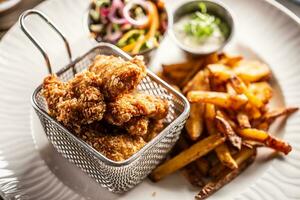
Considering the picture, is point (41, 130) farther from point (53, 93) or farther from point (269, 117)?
point (269, 117)

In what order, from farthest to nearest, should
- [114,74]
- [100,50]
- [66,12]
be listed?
[66,12], [100,50], [114,74]

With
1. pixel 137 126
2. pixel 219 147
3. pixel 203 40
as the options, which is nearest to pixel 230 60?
pixel 203 40

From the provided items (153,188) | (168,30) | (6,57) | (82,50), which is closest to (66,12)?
(82,50)

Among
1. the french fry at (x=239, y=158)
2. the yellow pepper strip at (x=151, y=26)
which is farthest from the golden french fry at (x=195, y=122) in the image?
the yellow pepper strip at (x=151, y=26)

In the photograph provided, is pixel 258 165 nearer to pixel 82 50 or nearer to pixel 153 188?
pixel 153 188

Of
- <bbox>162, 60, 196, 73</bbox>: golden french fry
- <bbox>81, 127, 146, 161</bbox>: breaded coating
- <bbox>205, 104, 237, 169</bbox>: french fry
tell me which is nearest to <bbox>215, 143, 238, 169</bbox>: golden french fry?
<bbox>205, 104, 237, 169</bbox>: french fry

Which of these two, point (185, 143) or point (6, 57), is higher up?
point (6, 57)

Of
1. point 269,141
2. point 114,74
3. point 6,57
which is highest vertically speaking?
point 114,74
